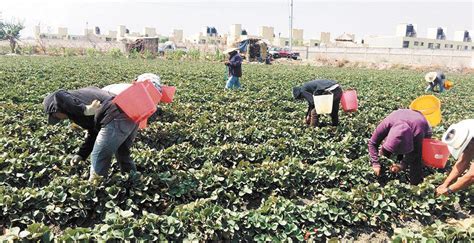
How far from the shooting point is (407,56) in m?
42.7

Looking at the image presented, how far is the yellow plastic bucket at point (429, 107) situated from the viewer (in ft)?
19.7

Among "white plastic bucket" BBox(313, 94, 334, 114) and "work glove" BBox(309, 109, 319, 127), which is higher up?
"white plastic bucket" BBox(313, 94, 334, 114)

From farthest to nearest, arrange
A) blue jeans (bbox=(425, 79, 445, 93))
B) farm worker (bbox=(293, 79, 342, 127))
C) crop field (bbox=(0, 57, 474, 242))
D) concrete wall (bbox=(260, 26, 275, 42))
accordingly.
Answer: concrete wall (bbox=(260, 26, 275, 42)) → blue jeans (bbox=(425, 79, 445, 93)) → farm worker (bbox=(293, 79, 342, 127)) → crop field (bbox=(0, 57, 474, 242))

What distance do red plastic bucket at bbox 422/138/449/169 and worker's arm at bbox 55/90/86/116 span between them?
4.21 metres

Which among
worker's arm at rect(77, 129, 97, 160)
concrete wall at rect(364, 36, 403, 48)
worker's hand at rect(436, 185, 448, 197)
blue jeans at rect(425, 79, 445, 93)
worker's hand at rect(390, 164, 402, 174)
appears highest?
worker's arm at rect(77, 129, 97, 160)

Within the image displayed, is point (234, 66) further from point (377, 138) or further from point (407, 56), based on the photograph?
point (407, 56)

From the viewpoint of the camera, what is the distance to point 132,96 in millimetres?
4070

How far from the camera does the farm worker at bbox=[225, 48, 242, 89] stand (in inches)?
476

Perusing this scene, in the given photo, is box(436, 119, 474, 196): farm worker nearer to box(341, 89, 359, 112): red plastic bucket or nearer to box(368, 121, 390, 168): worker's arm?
box(368, 121, 390, 168): worker's arm

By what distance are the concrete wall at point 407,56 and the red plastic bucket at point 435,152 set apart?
131 ft

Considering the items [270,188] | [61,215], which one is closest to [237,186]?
[270,188]

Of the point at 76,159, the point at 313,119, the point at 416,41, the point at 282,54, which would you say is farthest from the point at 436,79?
the point at 416,41

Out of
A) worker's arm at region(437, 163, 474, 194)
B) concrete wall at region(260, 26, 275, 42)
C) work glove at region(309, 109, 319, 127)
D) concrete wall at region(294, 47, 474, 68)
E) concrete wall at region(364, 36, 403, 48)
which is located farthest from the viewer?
concrete wall at region(260, 26, 275, 42)

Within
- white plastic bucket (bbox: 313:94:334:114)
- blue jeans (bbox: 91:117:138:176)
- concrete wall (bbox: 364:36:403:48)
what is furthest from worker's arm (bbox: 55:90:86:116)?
concrete wall (bbox: 364:36:403:48)
